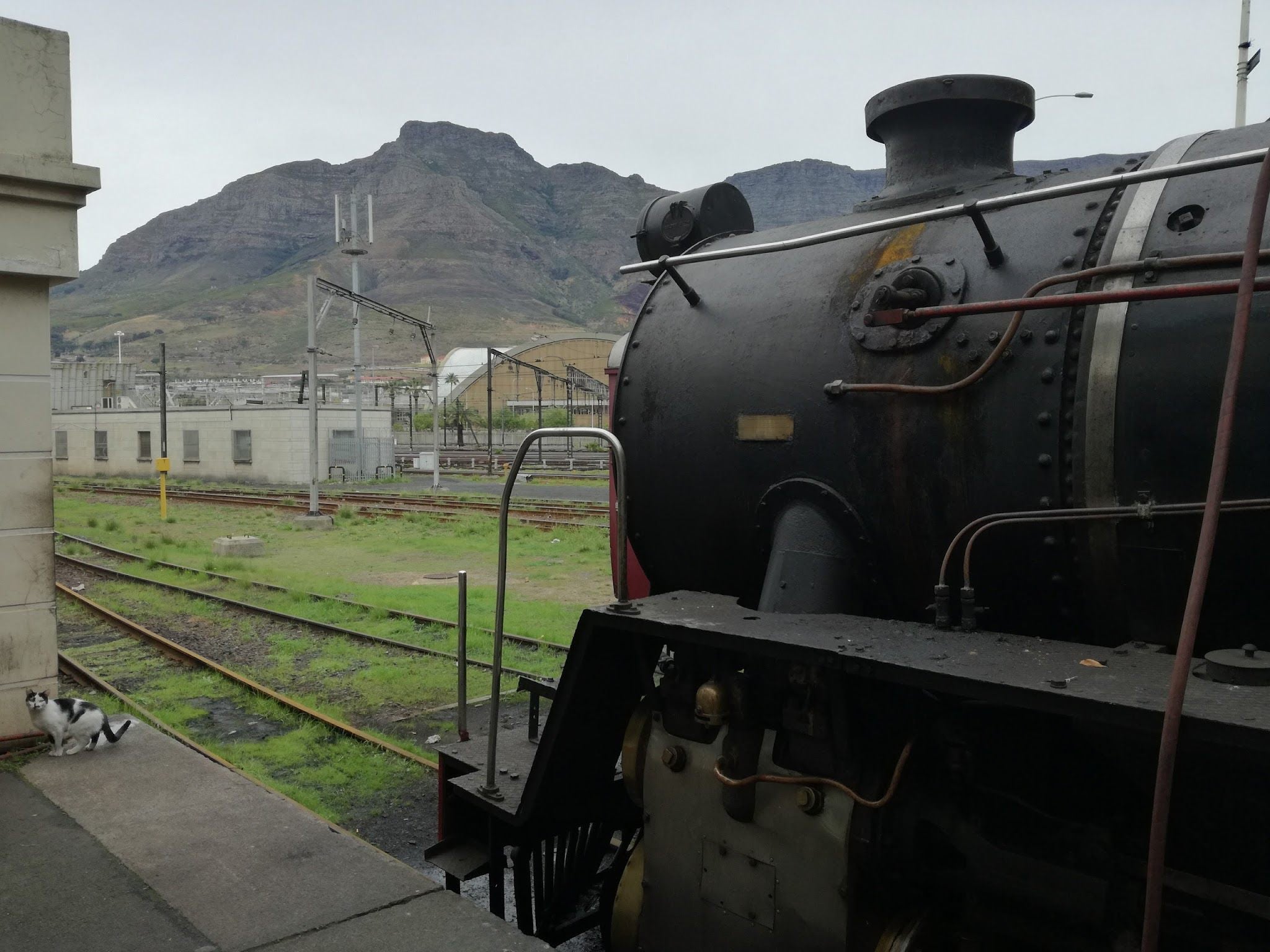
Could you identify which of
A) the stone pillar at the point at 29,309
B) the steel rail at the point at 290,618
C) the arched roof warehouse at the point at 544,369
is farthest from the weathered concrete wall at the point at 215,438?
the arched roof warehouse at the point at 544,369

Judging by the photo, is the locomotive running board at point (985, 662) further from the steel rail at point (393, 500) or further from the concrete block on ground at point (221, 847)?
the steel rail at point (393, 500)

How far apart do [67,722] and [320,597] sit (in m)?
7.22

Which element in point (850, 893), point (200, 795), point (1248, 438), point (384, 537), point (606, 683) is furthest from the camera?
point (384, 537)

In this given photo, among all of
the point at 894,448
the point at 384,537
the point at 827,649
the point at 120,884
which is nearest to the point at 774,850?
the point at 827,649

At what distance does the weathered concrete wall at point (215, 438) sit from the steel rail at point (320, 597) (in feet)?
67.6

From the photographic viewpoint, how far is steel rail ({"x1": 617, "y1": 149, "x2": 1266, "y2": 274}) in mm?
2379

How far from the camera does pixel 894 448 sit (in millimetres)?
3111

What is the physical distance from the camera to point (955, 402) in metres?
2.97

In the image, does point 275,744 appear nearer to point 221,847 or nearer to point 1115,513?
point 221,847

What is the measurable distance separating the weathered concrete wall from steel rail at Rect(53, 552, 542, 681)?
22.5 metres

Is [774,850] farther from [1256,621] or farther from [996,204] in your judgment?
[996,204]

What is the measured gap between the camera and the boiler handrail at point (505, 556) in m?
3.51

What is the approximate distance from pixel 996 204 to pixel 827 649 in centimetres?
134

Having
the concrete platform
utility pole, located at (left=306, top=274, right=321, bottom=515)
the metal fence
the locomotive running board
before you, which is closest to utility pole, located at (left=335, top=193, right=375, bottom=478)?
the metal fence
